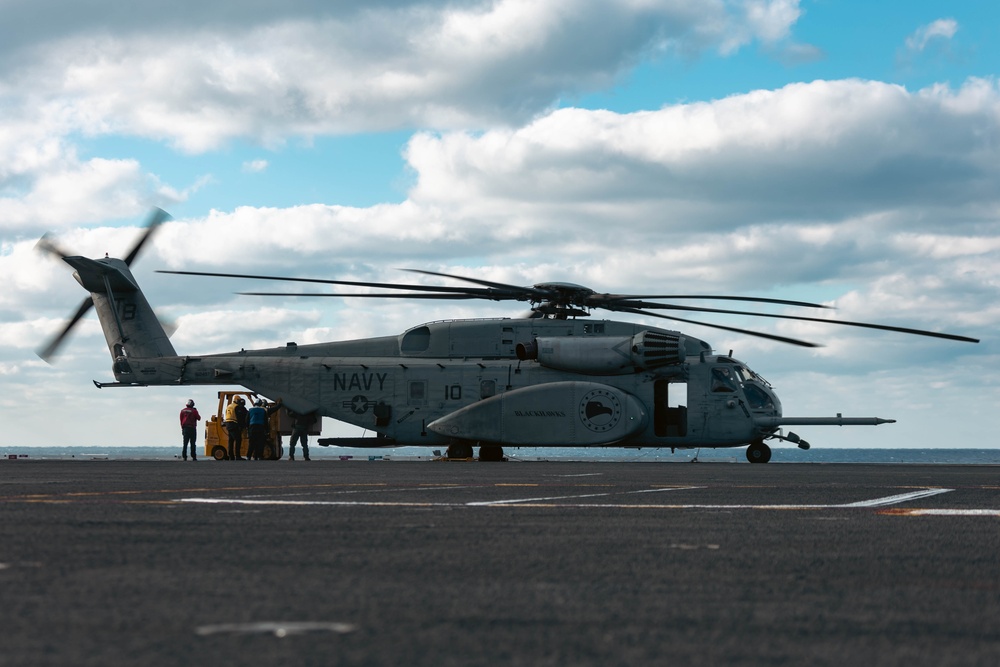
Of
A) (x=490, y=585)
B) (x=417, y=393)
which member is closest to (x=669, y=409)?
(x=417, y=393)

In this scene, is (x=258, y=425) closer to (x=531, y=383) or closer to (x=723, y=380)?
(x=531, y=383)

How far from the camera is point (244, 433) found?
36.0 meters

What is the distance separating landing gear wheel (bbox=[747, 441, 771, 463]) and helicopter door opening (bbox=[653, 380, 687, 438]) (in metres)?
1.84

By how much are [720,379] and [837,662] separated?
27.7 m

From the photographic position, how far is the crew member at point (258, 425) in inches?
1289

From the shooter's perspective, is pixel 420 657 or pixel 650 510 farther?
pixel 650 510

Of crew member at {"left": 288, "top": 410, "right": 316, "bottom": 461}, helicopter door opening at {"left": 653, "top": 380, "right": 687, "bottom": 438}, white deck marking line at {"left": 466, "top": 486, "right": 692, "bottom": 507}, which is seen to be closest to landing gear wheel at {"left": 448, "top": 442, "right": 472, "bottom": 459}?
crew member at {"left": 288, "top": 410, "right": 316, "bottom": 461}

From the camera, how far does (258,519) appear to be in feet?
26.7

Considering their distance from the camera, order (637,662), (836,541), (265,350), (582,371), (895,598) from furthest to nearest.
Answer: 1. (265,350)
2. (582,371)
3. (836,541)
4. (895,598)
5. (637,662)

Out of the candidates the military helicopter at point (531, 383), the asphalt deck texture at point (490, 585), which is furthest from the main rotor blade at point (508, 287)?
the asphalt deck texture at point (490, 585)

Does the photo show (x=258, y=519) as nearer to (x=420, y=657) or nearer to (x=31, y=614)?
(x=31, y=614)

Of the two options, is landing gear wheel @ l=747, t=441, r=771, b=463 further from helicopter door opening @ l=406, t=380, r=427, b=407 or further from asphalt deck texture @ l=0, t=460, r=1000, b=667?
asphalt deck texture @ l=0, t=460, r=1000, b=667

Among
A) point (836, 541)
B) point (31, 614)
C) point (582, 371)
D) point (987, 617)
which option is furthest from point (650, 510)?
point (582, 371)

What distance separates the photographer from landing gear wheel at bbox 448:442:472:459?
31823 mm
